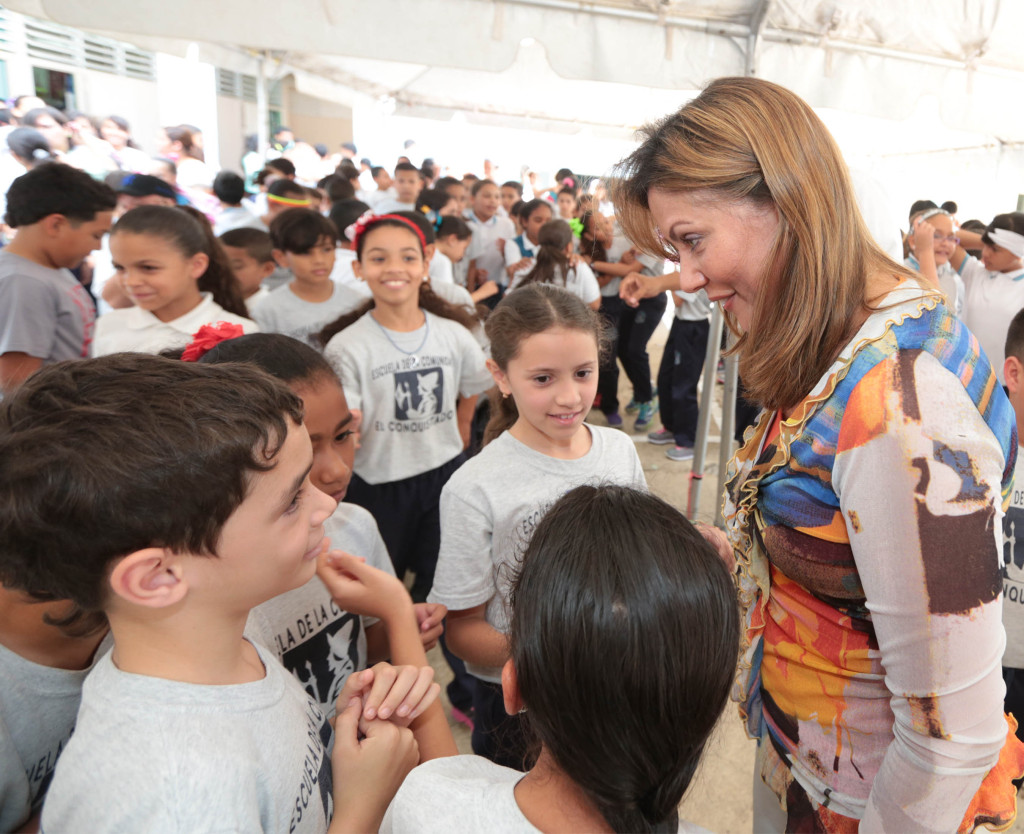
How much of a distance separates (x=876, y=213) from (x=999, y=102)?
2.43 meters

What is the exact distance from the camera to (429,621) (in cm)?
134

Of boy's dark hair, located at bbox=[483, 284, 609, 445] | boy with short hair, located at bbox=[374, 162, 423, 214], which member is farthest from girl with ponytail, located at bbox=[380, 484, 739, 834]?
boy with short hair, located at bbox=[374, 162, 423, 214]

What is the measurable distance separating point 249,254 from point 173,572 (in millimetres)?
3191

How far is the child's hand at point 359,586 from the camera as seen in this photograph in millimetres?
1182

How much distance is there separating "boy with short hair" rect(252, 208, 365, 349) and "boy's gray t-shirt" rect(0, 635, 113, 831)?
2244 millimetres

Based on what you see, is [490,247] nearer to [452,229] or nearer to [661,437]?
[452,229]

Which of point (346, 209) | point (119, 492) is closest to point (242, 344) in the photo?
point (119, 492)

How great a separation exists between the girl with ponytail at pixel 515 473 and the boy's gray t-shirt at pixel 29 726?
72cm

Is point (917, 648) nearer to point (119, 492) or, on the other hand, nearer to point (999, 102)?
point (119, 492)

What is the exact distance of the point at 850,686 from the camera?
Result: 985mm

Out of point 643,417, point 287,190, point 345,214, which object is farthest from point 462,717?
point 287,190

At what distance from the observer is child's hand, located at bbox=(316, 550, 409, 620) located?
118cm

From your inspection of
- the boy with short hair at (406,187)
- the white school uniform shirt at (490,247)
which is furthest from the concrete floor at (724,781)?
the boy with short hair at (406,187)

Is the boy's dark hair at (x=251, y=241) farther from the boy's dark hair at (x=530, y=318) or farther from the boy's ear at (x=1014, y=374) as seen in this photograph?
the boy's ear at (x=1014, y=374)
